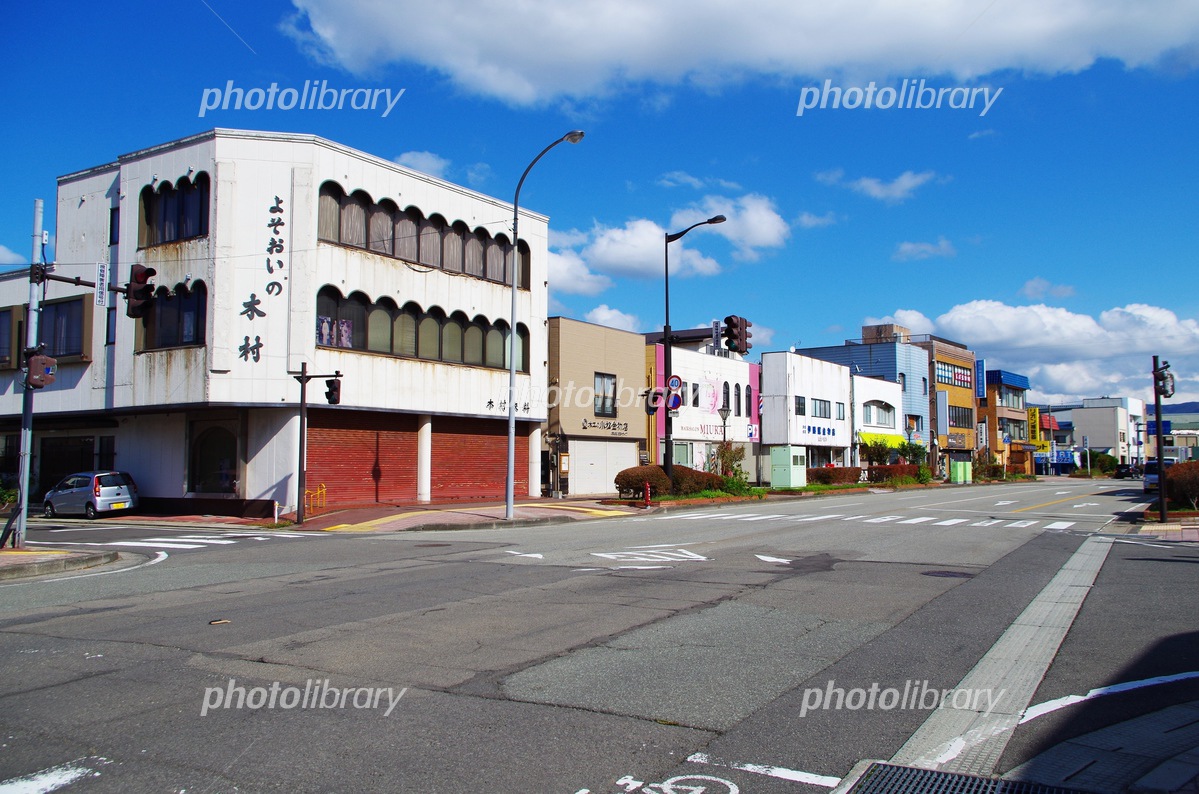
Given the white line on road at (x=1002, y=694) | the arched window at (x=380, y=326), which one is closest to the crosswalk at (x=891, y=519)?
the arched window at (x=380, y=326)

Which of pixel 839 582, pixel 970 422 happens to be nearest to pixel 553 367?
pixel 839 582

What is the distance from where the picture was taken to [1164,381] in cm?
2478

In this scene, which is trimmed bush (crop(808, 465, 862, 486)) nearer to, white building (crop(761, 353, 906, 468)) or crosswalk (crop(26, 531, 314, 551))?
white building (crop(761, 353, 906, 468))

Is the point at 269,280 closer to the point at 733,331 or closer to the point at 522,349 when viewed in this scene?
the point at 522,349

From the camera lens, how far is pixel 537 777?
4.93m

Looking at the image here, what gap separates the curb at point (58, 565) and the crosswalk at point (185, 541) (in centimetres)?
302

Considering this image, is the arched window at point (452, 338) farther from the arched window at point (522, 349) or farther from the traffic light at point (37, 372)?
the traffic light at point (37, 372)

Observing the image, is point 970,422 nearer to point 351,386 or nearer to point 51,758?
point 351,386

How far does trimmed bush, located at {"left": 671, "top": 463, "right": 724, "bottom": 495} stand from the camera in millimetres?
35250

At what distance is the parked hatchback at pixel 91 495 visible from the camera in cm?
2950

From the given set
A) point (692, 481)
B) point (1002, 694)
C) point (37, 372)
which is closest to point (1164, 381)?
point (692, 481)

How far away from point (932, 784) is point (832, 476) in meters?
50.9

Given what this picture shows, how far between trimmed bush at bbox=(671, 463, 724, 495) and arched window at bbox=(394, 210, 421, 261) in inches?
510

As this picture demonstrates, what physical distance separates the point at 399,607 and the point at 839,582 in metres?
5.99
